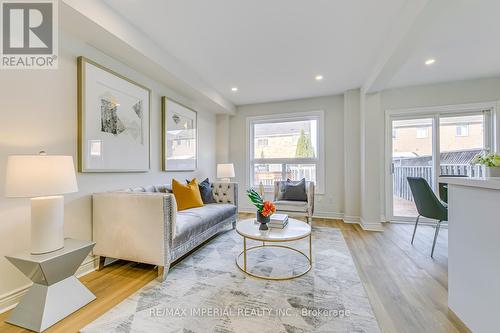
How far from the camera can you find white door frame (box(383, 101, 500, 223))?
342cm

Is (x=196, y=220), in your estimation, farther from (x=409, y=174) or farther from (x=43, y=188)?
(x=409, y=174)

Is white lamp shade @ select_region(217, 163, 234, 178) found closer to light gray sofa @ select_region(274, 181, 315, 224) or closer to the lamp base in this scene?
light gray sofa @ select_region(274, 181, 315, 224)

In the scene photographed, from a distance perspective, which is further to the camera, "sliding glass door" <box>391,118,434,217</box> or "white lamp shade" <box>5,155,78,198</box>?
"sliding glass door" <box>391,118,434,217</box>

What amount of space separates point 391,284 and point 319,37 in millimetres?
2546

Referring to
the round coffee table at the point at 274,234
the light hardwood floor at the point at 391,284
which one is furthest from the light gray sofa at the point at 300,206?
the round coffee table at the point at 274,234

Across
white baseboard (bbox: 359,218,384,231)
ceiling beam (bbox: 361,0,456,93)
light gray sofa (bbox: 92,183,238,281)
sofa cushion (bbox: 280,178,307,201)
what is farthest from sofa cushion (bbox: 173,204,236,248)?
ceiling beam (bbox: 361,0,456,93)

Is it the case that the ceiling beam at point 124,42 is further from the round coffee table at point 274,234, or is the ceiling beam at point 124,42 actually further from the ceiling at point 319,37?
the round coffee table at point 274,234

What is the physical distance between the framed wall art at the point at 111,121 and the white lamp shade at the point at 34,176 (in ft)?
2.11

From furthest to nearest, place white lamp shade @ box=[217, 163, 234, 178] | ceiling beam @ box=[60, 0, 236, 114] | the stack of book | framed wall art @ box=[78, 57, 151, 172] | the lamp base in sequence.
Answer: white lamp shade @ box=[217, 163, 234, 178], the stack of book, framed wall art @ box=[78, 57, 151, 172], ceiling beam @ box=[60, 0, 236, 114], the lamp base

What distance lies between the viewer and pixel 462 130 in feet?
11.9

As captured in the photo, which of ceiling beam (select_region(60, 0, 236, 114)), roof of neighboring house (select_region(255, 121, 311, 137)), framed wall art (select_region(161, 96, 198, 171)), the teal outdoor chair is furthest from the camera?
roof of neighboring house (select_region(255, 121, 311, 137))

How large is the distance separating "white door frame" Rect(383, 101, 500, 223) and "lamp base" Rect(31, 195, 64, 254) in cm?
458

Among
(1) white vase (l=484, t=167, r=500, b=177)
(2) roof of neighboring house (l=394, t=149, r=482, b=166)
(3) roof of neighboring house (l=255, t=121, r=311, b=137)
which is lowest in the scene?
(1) white vase (l=484, t=167, r=500, b=177)

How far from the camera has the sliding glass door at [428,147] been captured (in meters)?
3.56
